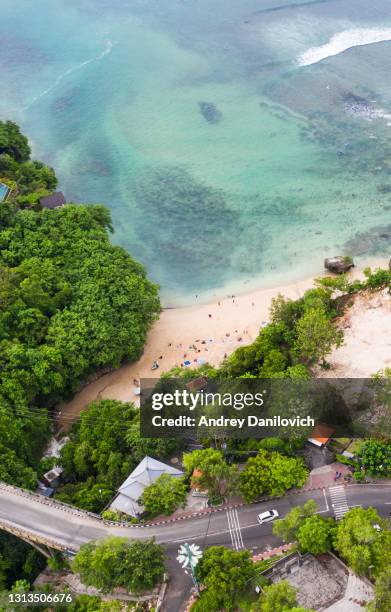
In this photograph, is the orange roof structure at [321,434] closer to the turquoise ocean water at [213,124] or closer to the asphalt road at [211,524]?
the asphalt road at [211,524]

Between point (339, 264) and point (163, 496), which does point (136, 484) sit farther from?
point (339, 264)

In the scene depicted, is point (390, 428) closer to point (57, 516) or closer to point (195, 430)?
point (195, 430)

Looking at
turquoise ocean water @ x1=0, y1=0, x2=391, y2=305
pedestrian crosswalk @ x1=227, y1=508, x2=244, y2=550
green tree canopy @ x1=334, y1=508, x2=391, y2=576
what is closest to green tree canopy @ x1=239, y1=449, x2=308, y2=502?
pedestrian crosswalk @ x1=227, y1=508, x2=244, y2=550

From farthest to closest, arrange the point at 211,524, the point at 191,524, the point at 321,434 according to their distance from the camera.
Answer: the point at 321,434
the point at 191,524
the point at 211,524

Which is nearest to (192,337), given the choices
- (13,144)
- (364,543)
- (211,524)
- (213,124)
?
(211,524)

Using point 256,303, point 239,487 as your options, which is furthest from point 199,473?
point 256,303

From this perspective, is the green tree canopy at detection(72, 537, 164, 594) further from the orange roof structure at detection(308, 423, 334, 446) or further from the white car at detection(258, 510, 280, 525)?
the orange roof structure at detection(308, 423, 334, 446)
